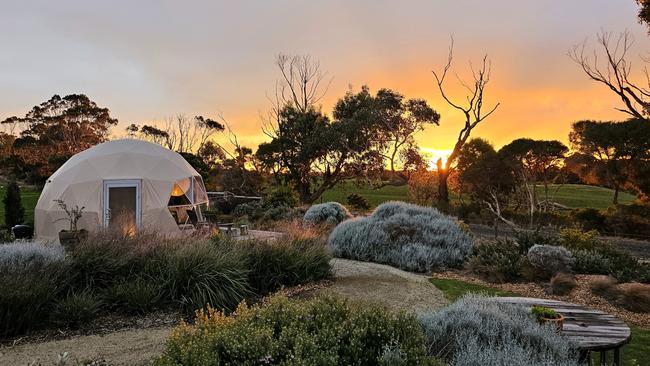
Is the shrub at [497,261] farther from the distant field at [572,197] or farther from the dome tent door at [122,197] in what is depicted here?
the distant field at [572,197]

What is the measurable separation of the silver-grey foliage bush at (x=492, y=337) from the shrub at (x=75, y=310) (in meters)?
4.60

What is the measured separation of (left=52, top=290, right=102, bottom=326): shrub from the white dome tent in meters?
7.91

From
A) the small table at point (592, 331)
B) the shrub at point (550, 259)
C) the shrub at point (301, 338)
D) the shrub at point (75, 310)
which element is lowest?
the shrub at point (75, 310)

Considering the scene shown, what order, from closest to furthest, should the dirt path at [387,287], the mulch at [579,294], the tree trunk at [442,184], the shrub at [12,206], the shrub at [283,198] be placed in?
the mulch at [579,294] < the dirt path at [387,287] < the shrub at [12,206] < the shrub at [283,198] < the tree trunk at [442,184]

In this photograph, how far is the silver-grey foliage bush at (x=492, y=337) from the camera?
3283mm

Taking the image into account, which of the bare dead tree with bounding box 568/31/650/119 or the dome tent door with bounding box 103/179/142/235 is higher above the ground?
the bare dead tree with bounding box 568/31/650/119

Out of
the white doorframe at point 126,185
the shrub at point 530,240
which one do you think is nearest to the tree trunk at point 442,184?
the shrub at point 530,240

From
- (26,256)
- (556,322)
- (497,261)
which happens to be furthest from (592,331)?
(26,256)

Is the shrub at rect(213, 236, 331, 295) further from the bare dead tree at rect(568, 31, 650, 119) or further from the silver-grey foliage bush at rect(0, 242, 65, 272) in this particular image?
the bare dead tree at rect(568, 31, 650, 119)

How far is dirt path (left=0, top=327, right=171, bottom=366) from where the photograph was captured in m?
4.82

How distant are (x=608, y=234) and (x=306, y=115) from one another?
1814 cm

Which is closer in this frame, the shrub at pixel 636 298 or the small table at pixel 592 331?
the small table at pixel 592 331

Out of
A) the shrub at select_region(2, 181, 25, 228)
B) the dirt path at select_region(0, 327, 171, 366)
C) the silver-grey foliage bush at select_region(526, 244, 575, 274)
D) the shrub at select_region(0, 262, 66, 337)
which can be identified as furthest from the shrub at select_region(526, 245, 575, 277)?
the shrub at select_region(2, 181, 25, 228)

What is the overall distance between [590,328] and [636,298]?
3.83 meters
